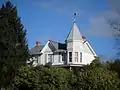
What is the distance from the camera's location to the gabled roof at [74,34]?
58.4m

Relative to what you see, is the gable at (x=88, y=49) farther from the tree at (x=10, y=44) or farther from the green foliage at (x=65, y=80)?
the green foliage at (x=65, y=80)

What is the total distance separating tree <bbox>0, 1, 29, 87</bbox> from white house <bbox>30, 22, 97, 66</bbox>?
58.3 feet

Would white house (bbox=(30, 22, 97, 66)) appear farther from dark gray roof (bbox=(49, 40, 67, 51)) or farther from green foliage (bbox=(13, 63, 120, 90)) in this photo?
green foliage (bbox=(13, 63, 120, 90))

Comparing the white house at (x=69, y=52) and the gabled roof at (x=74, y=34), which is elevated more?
the gabled roof at (x=74, y=34)

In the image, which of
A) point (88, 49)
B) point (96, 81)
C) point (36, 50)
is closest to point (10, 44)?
point (96, 81)

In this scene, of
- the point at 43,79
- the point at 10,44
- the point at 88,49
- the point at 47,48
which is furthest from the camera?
the point at 47,48

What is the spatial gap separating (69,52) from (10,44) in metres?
21.6

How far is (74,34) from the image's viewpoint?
2313 inches

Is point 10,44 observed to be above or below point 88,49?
below

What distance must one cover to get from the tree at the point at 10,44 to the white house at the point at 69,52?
17764mm

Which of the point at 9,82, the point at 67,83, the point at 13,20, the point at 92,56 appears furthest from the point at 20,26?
the point at 92,56

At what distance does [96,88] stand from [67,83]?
308 centimetres

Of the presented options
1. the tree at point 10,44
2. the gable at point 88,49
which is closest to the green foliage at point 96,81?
the tree at point 10,44

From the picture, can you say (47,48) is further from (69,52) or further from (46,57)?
(69,52)
